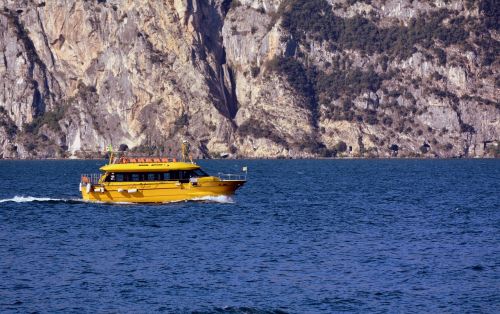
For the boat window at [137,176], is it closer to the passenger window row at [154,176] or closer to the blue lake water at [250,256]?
the passenger window row at [154,176]

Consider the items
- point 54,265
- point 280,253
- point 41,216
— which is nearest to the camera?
point 54,265

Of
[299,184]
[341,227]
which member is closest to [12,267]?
[341,227]

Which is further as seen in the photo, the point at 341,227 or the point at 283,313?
the point at 341,227

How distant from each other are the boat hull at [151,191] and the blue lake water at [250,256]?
3.04 ft

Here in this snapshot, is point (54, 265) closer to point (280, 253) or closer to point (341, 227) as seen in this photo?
point (280, 253)

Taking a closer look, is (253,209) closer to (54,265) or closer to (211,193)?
(211,193)

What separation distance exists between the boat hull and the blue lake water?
0.93m

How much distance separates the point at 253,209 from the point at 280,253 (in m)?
25.2

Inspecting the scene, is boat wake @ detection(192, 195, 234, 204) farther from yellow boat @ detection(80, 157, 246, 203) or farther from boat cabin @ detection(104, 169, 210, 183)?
boat cabin @ detection(104, 169, 210, 183)

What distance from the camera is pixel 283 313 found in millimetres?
37688

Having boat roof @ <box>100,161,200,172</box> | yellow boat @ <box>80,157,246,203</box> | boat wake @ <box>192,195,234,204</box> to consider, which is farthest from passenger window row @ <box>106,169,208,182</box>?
boat wake @ <box>192,195,234,204</box>

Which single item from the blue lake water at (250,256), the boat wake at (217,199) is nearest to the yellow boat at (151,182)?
the boat wake at (217,199)

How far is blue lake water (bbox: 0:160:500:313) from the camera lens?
40.1m

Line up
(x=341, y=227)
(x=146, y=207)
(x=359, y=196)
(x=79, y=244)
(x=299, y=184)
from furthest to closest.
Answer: (x=299, y=184), (x=359, y=196), (x=146, y=207), (x=341, y=227), (x=79, y=244)
